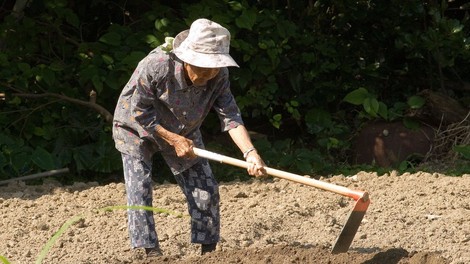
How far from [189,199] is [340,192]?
1.00 meters

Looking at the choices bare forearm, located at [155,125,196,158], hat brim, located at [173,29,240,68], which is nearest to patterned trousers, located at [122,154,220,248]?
bare forearm, located at [155,125,196,158]

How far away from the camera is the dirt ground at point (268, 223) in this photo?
17.3 ft

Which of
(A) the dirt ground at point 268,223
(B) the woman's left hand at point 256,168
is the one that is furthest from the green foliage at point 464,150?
(B) the woman's left hand at point 256,168

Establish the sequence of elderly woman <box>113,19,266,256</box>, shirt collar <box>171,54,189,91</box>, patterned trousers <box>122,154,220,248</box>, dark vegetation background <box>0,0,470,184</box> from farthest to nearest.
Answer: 1. dark vegetation background <box>0,0,470,184</box>
2. patterned trousers <box>122,154,220,248</box>
3. shirt collar <box>171,54,189,91</box>
4. elderly woman <box>113,19,266,256</box>

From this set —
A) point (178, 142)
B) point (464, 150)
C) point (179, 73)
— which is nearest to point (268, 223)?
point (178, 142)

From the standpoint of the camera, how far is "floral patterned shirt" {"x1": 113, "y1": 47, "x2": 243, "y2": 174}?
5.04 m

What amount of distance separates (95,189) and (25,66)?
142cm

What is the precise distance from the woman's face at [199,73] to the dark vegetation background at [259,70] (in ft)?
9.19

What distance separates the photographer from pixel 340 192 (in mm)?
4797

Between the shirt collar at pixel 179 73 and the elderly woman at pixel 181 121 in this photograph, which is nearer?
the elderly woman at pixel 181 121

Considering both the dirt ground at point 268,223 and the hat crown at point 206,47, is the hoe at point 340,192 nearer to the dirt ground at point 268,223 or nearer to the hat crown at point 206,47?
the dirt ground at point 268,223

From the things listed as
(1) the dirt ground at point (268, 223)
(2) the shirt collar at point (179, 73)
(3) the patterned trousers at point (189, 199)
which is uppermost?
(2) the shirt collar at point (179, 73)

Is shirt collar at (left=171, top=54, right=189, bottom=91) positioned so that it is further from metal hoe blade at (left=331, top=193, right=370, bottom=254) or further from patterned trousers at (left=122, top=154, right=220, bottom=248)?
metal hoe blade at (left=331, top=193, right=370, bottom=254)

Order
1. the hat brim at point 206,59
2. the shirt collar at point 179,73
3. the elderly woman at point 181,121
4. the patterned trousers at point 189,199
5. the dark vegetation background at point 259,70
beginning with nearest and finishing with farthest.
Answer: the hat brim at point 206,59
the elderly woman at point 181,121
the shirt collar at point 179,73
the patterned trousers at point 189,199
the dark vegetation background at point 259,70
